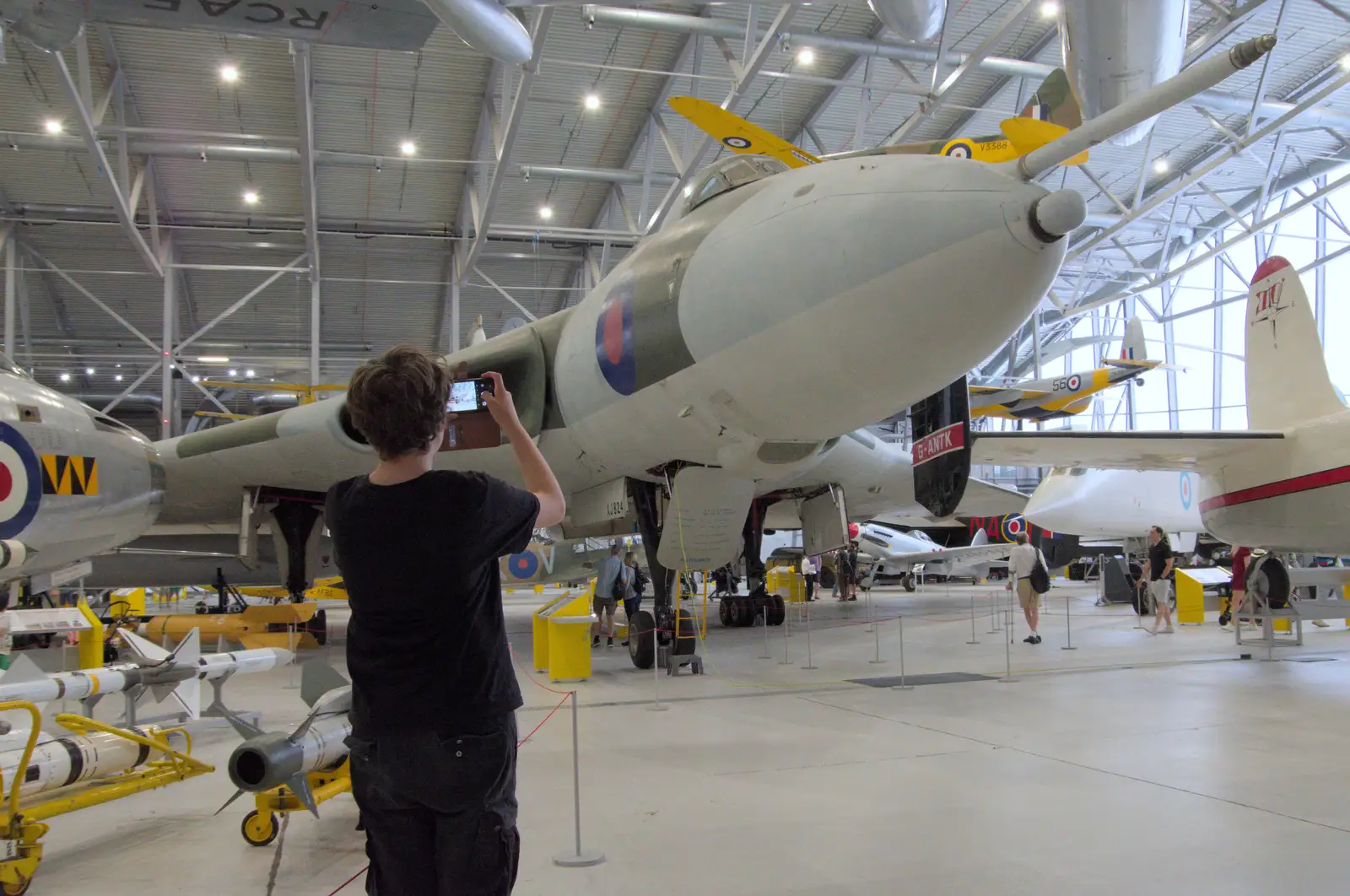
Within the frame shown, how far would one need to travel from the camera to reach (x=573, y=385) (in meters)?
6.46

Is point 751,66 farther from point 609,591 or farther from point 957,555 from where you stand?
point 957,555

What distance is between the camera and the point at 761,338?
455cm

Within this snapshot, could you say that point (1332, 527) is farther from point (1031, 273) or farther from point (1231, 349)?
point (1231, 349)

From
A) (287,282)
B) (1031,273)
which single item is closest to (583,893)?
(1031,273)

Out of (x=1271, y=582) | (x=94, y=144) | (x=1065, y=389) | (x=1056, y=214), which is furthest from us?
(x=1065, y=389)

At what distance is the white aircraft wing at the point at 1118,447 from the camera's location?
8133 millimetres

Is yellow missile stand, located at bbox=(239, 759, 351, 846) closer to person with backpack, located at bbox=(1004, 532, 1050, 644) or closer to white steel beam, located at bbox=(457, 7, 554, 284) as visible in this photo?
person with backpack, located at bbox=(1004, 532, 1050, 644)

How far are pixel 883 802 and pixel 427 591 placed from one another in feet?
8.83

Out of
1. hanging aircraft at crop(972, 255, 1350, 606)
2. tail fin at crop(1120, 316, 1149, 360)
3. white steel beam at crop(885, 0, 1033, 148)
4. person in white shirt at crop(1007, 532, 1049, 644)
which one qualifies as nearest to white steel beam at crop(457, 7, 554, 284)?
white steel beam at crop(885, 0, 1033, 148)

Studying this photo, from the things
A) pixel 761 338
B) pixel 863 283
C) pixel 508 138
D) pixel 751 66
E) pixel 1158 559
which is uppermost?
pixel 751 66

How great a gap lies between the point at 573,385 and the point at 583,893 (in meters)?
4.15

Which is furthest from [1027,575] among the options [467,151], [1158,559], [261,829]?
[467,151]

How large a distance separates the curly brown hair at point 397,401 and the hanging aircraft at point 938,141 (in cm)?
339

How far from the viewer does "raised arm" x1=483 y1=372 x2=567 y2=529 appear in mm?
1913
